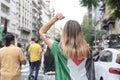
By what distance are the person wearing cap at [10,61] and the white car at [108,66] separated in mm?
3225

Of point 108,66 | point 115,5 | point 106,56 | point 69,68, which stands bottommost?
point 108,66

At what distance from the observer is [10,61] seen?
735 cm

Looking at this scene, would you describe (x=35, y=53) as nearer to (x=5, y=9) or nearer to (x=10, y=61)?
(x=10, y=61)

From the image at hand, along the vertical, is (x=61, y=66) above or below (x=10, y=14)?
below

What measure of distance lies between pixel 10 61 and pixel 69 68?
324 centimetres

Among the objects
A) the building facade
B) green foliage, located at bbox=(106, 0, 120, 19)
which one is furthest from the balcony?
green foliage, located at bbox=(106, 0, 120, 19)

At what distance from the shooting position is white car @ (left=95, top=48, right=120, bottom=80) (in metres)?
9.97

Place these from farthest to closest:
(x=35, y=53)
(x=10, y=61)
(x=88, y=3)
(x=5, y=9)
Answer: (x=5, y=9) < (x=88, y=3) < (x=35, y=53) < (x=10, y=61)

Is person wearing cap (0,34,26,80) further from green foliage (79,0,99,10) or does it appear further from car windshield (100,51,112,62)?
green foliage (79,0,99,10)

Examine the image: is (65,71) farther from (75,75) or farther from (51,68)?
(51,68)

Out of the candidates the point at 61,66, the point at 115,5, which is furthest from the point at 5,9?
the point at 61,66

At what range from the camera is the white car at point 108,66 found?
32.7 ft

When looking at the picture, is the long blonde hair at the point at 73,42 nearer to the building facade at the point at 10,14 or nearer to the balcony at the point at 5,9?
the building facade at the point at 10,14

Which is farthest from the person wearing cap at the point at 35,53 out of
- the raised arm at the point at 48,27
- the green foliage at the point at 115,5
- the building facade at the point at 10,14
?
the building facade at the point at 10,14
